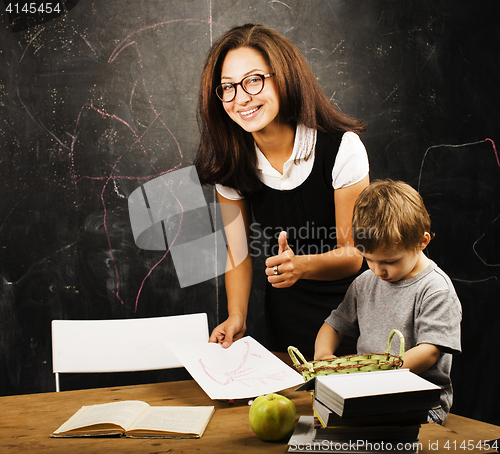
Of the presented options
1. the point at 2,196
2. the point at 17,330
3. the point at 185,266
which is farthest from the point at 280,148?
the point at 17,330

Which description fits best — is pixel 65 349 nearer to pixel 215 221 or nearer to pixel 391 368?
pixel 215 221

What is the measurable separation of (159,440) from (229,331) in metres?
0.50

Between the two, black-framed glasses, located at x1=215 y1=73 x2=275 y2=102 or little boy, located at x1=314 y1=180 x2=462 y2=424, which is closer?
little boy, located at x1=314 y1=180 x2=462 y2=424

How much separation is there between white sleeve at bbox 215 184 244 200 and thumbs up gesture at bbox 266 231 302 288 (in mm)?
→ 411

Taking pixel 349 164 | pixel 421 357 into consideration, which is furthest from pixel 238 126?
pixel 421 357

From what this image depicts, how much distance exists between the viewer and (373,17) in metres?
2.11

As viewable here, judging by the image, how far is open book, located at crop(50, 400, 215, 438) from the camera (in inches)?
29.9

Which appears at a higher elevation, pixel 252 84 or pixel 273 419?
pixel 252 84

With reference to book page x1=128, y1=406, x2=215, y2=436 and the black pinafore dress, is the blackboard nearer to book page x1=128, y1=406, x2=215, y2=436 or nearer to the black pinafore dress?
the black pinafore dress

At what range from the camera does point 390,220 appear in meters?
0.97

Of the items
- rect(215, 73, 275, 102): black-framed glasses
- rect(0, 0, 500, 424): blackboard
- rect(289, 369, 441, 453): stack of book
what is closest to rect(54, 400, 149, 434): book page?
rect(289, 369, 441, 453): stack of book

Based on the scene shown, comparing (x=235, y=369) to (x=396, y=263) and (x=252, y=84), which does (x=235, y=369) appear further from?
(x=252, y=84)

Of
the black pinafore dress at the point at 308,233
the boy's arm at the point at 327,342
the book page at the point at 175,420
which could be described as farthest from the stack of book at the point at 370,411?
the black pinafore dress at the point at 308,233

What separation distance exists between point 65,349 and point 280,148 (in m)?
0.92
